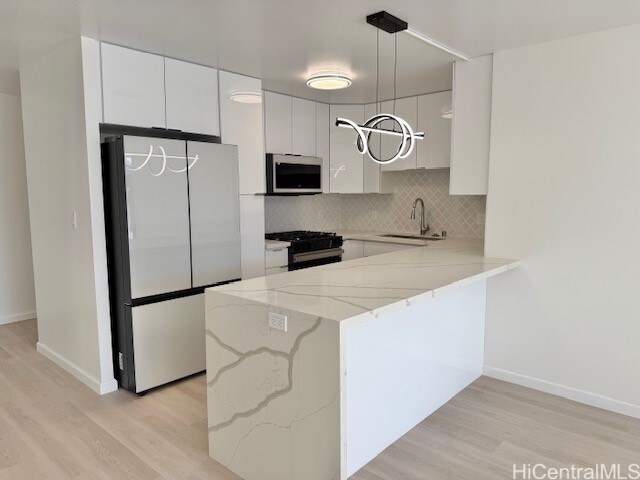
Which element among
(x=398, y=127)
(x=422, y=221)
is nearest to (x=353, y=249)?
(x=422, y=221)

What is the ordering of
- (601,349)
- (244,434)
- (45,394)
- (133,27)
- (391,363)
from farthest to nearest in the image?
(45,394) < (601,349) < (133,27) < (391,363) < (244,434)

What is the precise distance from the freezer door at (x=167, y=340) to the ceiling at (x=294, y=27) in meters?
1.77

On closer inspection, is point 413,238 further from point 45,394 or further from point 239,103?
point 45,394

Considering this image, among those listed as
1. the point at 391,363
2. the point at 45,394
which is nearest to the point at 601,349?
the point at 391,363

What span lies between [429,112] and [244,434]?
341 cm

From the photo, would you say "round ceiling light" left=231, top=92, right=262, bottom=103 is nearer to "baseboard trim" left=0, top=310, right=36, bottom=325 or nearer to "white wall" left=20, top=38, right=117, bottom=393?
Answer: "white wall" left=20, top=38, right=117, bottom=393

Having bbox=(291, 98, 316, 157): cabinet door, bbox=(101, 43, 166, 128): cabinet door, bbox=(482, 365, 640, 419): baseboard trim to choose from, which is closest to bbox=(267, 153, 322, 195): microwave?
bbox=(291, 98, 316, 157): cabinet door

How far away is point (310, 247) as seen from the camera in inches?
182

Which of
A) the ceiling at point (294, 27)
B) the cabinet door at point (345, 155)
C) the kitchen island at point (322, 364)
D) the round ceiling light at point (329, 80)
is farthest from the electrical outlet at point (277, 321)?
the cabinet door at point (345, 155)

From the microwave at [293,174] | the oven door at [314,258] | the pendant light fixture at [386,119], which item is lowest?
the oven door at [314,258]

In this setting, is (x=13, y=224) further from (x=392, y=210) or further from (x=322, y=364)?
(x=322, y=364)

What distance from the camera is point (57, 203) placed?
3.50 meters

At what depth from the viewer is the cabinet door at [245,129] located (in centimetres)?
376

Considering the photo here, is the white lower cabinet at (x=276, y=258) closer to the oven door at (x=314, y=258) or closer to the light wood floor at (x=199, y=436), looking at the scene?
the oven door at (x=314, y=258)
